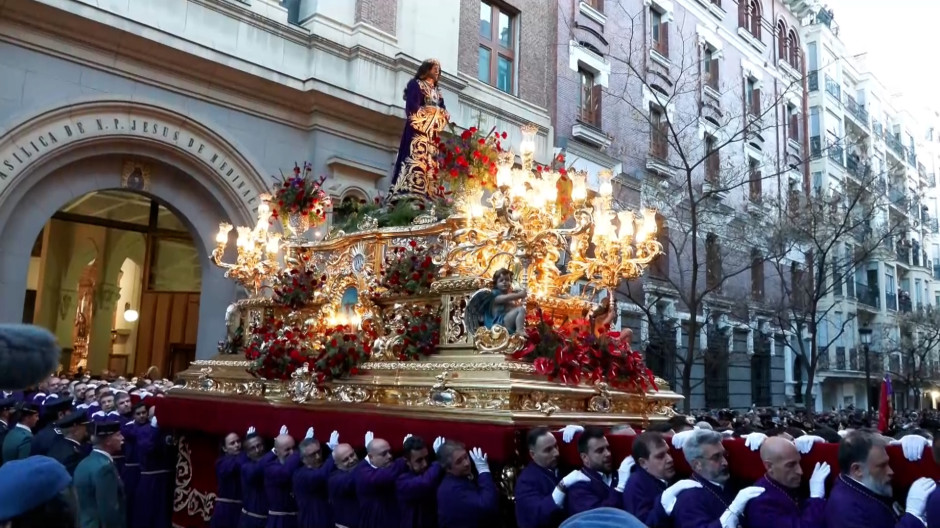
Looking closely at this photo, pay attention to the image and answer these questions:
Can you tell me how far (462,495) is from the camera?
5703mm

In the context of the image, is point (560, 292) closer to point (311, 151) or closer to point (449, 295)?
point (449, 295)

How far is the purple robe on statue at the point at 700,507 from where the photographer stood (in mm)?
4406

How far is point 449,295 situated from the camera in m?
7.91

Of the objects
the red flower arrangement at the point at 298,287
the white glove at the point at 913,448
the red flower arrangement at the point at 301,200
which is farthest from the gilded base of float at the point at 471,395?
the white glove at the point at 913,448

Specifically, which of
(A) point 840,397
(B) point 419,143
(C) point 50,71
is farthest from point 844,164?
(C) point 50,71

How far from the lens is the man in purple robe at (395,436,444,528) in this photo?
240 inches

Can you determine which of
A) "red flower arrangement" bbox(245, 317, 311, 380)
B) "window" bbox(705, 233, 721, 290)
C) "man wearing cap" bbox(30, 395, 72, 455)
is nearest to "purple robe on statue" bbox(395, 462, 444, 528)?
"red flower arrangement" bbox(245, 317, 311, 380)

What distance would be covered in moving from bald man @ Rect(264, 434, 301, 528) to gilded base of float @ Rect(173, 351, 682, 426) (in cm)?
60

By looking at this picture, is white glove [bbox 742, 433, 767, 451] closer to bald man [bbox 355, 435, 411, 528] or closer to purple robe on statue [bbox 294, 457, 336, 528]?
bald man [bbox 355, 435, 411, 528]

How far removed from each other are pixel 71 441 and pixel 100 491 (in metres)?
0.87

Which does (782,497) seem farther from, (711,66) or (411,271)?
(711,66)

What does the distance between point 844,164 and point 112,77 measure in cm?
3131

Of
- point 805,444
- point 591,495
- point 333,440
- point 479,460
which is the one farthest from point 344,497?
point 805,444

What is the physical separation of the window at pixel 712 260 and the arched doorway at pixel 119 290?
1238cm
